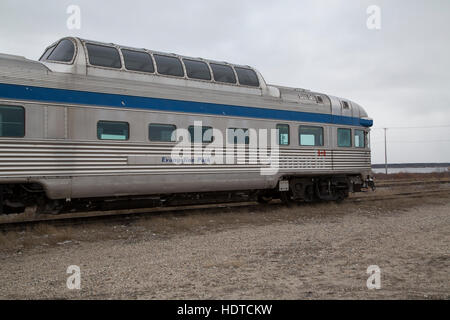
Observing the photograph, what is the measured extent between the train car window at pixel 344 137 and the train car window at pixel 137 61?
24.0 ft

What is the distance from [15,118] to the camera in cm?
789

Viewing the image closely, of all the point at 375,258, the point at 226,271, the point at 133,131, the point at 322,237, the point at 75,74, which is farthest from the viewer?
the point at 133,131

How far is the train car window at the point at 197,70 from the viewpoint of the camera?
10498 mm

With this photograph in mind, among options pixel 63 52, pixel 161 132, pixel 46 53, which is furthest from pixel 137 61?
pixel 46 53

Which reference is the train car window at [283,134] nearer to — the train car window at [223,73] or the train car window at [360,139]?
the train car window at [223,73]

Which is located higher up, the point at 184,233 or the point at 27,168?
the point at 27,168

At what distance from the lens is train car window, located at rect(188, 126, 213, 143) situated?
10.2 m

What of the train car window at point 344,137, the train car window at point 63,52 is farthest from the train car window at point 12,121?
the train car window at point 344,137

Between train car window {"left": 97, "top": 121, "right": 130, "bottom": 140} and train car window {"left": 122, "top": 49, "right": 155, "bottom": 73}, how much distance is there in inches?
59.5

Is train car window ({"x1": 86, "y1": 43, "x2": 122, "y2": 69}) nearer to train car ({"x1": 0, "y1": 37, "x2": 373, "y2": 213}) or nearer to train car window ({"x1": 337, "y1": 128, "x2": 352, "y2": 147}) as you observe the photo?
train car ({"x1": 0, "y1": 37, "x2": 373, "y2": 213})

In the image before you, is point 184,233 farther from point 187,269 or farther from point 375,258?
point 375,258

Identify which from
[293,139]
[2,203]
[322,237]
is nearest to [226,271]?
[322,237]

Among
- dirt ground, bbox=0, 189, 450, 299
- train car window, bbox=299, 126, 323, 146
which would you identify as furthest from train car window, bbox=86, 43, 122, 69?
train car window, bbox=299, 126, 323, 146

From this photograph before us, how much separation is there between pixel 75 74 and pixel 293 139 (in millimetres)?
6771
